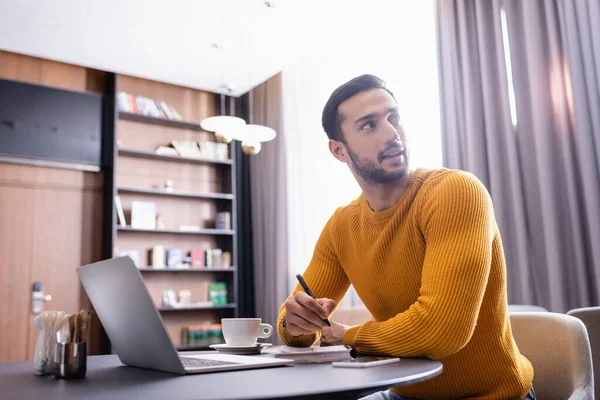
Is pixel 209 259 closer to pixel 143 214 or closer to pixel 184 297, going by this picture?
pixel 184 297

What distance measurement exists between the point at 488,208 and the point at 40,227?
479cm

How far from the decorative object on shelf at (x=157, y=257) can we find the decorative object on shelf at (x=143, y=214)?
0.24 metres

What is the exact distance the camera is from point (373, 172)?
56.8 inches

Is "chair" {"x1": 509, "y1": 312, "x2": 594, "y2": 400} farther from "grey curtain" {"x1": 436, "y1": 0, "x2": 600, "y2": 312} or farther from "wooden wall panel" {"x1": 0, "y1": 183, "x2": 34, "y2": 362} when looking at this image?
"wooden wall panel" {"x1": 0, "y1": 183, "x2": 34, "y2": 362}

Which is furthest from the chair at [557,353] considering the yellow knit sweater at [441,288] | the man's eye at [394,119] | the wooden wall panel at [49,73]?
the wooden wall panel at [49,73]

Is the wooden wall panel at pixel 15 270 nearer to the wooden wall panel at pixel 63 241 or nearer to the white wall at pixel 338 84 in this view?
the wooden wall panel at pixel 63 241

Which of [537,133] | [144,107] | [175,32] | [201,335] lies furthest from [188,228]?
[537,133]

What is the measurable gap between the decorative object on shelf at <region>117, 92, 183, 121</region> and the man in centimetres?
432

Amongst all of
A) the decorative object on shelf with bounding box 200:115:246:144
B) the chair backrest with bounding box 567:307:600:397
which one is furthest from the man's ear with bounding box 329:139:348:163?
the decorative object on shelf with bounding box 200:115:246:144

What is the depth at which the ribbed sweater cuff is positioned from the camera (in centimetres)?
115

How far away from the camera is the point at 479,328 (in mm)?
1226

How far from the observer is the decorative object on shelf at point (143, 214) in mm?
5434

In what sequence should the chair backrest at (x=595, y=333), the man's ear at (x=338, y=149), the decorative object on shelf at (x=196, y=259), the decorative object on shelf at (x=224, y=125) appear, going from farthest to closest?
1. the decorative object on shelf at (x=196, y=259)
2. the decorative object on shelf at (x=224, y=125)
3. the chair backrest at (x=595, y=333)
4. the man's ear at (x=338, y=149)

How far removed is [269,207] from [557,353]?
14.9 ft
